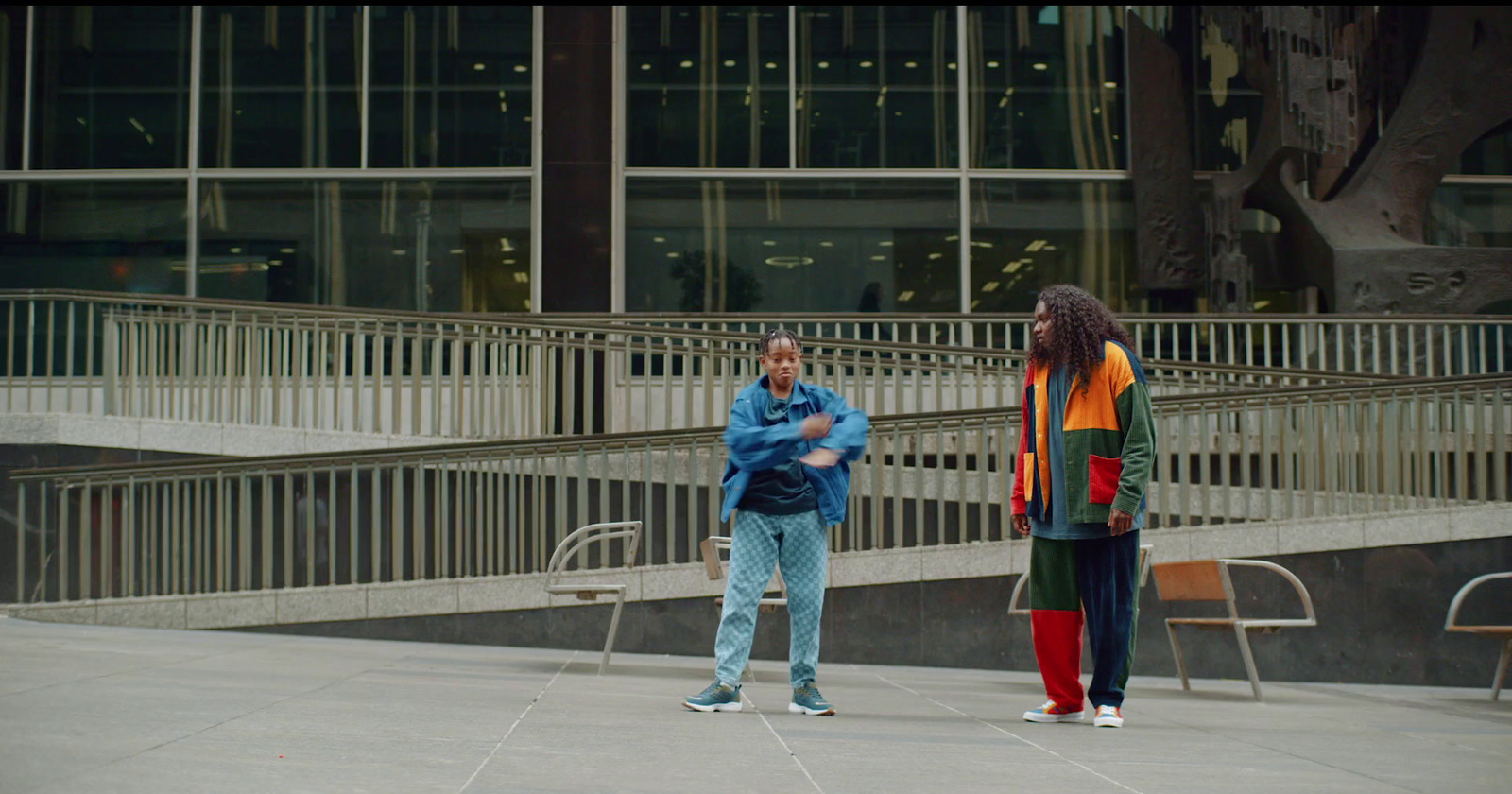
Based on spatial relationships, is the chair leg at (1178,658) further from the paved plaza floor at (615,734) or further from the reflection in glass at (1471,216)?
the reflection in glass at (1471,216)

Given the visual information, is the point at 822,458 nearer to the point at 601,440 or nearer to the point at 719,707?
the point at 719,707

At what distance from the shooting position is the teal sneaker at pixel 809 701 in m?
6.81

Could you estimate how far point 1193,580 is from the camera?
28.1ft

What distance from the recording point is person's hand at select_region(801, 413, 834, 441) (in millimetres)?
6496

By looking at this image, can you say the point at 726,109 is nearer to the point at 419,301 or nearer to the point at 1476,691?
the point at 419,301

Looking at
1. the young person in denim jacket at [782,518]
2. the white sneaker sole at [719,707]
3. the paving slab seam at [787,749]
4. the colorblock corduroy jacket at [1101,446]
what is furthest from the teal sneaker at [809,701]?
the colorblock corduroy jacket at [1101,446]

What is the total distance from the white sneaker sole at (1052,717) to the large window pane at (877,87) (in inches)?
459

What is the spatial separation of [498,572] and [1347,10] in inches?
442

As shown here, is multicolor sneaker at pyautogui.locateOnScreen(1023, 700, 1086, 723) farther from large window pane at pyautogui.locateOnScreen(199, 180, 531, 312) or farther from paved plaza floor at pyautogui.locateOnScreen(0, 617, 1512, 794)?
large window pane at pyautogui.locateOnScreen(199, 180, 531, 312)

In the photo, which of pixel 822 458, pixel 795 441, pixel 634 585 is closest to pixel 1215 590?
pixel 822 458

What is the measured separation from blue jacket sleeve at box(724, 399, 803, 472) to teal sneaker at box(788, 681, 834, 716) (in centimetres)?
96

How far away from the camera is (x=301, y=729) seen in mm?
5441

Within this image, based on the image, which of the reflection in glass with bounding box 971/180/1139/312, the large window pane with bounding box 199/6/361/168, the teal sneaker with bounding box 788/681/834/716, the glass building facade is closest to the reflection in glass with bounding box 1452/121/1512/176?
the glass building facade

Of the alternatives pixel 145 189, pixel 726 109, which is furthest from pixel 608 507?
pixel 145 189
